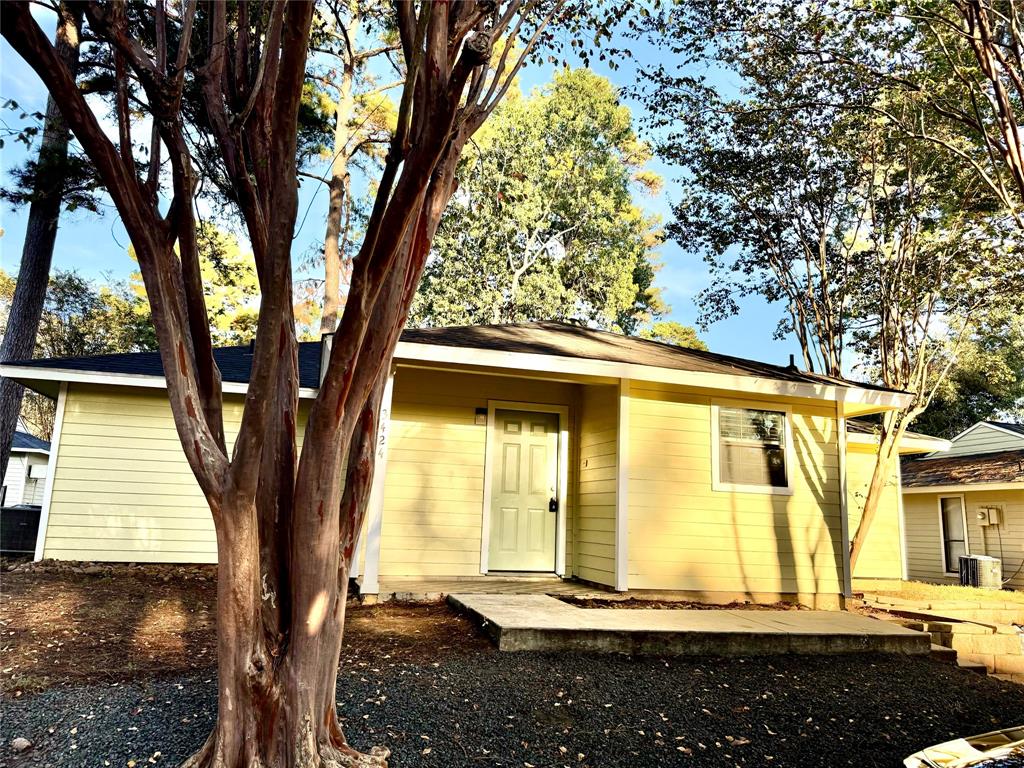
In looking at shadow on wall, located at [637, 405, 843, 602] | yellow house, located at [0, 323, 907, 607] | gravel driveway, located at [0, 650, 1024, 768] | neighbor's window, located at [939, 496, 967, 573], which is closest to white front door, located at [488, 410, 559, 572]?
yellow house, located at [0, 323, 907, 607]

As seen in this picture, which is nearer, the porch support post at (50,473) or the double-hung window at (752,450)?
the double-hung window at (752,450)

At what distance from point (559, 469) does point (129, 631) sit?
500 cm

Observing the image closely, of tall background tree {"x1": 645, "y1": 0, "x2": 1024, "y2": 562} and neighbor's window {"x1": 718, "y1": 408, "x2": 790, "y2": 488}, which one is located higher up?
tall background tree {"x1": 645, "y1": 0, "x2": 1024, "y2": 562}

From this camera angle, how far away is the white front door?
8.22 metres

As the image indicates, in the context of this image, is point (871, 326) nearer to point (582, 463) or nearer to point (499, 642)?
point (582, 463)

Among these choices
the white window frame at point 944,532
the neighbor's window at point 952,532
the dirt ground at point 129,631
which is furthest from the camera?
the neighbor's window at point 952,532

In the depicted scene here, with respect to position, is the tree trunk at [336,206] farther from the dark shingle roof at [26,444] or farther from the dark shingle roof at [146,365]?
the dark shingle roof at [26,444]

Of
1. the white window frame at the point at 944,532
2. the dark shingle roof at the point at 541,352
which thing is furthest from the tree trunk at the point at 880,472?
the white window frame at the point at 944,532

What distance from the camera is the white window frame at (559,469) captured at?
8.03 metres

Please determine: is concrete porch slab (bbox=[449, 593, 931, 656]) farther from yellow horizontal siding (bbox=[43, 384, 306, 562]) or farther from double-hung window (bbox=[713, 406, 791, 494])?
yellow horizontal siding (bbox=[43, 384, 306, 562])

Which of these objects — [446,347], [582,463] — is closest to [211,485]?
[446,347]

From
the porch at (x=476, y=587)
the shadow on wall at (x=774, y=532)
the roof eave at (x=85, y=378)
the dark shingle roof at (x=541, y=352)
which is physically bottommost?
the porch at (x=476, y=587)

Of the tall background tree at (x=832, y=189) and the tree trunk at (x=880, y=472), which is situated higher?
the tall background tree at (x=832, y=189)

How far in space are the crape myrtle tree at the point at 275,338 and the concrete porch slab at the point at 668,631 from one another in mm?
2359
